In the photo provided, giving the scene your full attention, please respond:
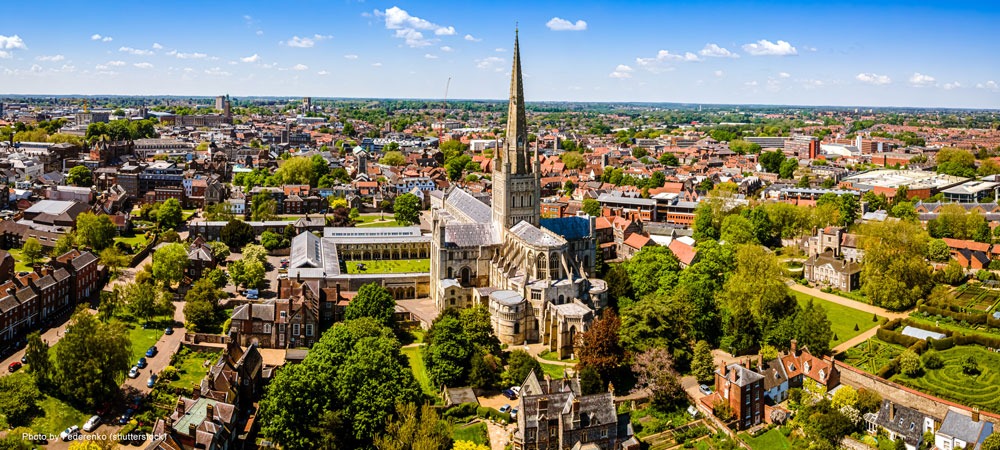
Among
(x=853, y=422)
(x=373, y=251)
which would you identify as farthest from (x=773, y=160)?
(x=853, y=422)

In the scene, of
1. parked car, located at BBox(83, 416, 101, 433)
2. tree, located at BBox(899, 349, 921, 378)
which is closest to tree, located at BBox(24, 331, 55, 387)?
parked car, located at BBox(83, 416, 101, 433)

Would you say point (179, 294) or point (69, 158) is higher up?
point (69, 158)

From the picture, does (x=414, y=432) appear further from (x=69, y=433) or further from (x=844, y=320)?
(x=844, y=320)

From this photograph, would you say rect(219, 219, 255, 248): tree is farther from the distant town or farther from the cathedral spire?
the cathedral spire

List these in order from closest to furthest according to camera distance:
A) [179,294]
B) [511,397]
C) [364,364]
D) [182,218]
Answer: [364,364]
[511,397]
[179,294]
[182,218]

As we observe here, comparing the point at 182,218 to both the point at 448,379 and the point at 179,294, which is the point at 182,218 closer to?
the point at 179,294

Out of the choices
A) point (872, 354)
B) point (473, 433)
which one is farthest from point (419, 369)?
point (872, 354)

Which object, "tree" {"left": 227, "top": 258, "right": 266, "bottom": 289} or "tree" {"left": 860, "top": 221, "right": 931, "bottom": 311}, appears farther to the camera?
"tree" {"left": 227, "top": 258, "right": 266, "bottom": 289}

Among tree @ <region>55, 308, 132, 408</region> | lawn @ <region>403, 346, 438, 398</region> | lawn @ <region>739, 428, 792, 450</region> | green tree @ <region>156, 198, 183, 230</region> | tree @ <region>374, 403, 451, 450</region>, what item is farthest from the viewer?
green tree @ <region>156, 198, 183, 230</region>
